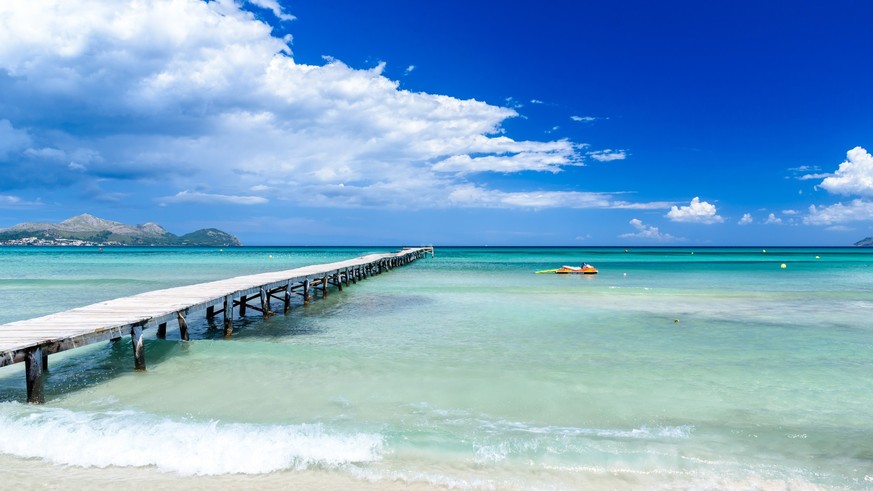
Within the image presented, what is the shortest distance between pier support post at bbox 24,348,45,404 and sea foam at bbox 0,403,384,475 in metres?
0.60

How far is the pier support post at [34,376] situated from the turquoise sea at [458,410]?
7.8 inches

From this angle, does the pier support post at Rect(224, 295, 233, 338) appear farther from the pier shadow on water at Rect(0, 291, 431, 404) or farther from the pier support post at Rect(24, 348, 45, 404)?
the pier support post at Rect(24, 348, 45, 404)

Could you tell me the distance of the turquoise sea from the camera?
219 inches

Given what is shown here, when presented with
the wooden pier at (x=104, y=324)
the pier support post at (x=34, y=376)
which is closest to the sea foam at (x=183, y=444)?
the pier support post at (x=34, y=376)

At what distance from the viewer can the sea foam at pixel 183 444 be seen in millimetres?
5750

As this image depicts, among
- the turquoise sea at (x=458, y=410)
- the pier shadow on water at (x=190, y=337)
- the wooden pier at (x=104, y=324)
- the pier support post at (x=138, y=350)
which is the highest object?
the wooden pier at (x=104, y=324)

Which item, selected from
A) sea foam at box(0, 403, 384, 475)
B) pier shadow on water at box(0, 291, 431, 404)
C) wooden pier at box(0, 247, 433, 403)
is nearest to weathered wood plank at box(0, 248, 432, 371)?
wooden pier at box(0, 247, 433, 403)

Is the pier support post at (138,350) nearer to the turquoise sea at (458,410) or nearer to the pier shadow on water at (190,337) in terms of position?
the pier shadow on water at (190,337)

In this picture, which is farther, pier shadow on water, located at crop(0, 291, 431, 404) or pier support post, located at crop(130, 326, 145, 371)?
pier support post, located at crop(130, 326, 145, 371)

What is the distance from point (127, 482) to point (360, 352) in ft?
20.6

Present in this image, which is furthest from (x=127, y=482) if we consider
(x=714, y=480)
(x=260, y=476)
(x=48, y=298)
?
(x=48, y=298)

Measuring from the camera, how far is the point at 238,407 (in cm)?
763

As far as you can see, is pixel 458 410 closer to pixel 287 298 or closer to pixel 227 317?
pixel 227 317

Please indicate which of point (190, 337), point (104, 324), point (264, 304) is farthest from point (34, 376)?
point (264, 304)
